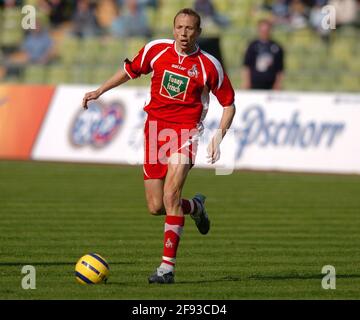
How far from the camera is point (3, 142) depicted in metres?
23.7

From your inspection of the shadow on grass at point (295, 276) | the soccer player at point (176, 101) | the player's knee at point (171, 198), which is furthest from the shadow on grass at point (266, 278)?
the player's knee at point (171, 198)

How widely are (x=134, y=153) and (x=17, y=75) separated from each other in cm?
632

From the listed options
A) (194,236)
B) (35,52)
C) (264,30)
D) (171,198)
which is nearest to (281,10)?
(264,30)

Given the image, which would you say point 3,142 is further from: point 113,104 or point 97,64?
point 97,64

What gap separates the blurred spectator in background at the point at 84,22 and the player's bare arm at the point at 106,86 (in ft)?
57.8

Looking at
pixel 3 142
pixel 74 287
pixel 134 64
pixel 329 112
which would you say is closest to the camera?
pixel 74 287

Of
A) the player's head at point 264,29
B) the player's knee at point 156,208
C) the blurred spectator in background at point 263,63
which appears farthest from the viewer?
the blurred spectator in background at point 263,63

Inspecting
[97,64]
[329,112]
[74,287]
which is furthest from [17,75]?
[74,287]

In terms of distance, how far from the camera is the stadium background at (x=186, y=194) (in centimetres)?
986

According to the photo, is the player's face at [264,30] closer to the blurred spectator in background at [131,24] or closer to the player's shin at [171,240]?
the blurred spectator in background at [131,24]

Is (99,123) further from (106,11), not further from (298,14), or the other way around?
(106,11)

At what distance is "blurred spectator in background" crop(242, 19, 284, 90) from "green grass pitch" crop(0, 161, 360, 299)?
2486 mm

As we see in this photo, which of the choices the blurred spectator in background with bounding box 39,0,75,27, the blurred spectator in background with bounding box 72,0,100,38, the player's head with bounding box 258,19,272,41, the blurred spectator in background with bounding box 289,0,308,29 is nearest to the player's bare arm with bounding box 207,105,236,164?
the player's head with bounding box 258,19,272,41

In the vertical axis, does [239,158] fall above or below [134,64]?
above
